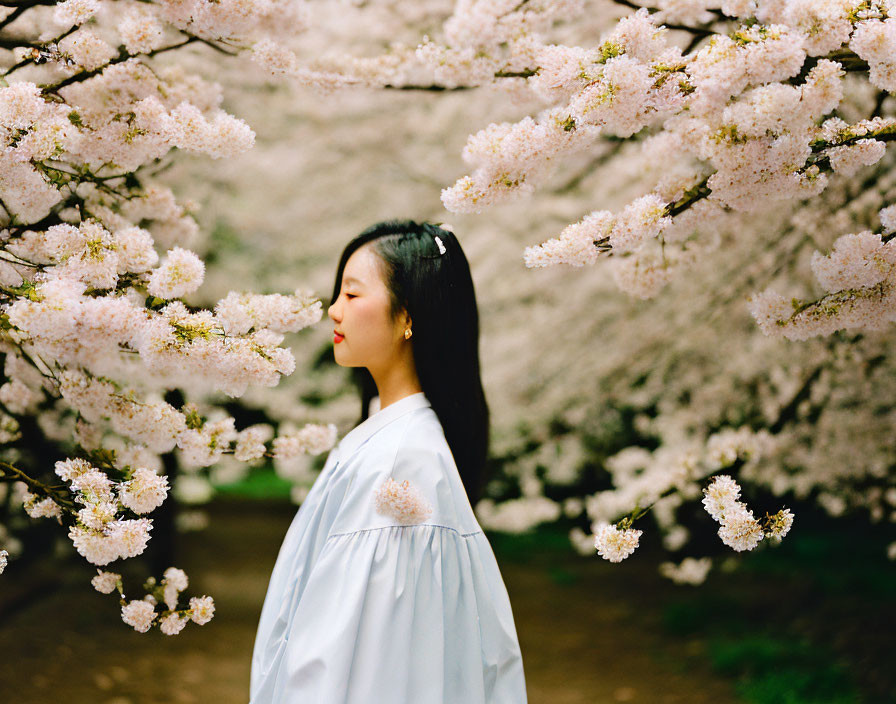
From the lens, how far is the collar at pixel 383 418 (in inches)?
61.1

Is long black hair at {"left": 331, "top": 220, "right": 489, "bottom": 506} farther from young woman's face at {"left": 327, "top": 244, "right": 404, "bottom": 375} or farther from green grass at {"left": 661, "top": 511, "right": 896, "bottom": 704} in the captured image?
green grass at {"left": 661, "top": 511, "right": 896, "bottom": 704}

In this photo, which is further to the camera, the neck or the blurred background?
the blurred background

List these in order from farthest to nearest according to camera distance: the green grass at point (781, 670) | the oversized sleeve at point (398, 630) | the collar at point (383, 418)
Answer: the green grass at point (781, 670) → the collar at point (383, 418) → the oversized sleeve at point (398, 630)

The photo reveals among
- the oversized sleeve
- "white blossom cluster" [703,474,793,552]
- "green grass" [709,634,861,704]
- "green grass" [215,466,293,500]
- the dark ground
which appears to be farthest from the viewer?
"green grass" [215,466,293,500]

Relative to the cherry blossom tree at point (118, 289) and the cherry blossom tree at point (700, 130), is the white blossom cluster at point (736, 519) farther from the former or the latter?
the cherry blossom tree at point (118, 289)

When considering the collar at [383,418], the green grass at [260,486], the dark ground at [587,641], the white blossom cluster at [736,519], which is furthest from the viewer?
the green grass at [260,486]

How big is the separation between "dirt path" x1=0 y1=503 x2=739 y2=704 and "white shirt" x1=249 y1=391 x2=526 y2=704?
274 cm

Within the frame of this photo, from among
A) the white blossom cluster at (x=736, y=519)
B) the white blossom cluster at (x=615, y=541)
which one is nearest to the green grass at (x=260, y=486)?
the white blossom cluster at (x=615, y=541)

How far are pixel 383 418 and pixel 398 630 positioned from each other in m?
0.43

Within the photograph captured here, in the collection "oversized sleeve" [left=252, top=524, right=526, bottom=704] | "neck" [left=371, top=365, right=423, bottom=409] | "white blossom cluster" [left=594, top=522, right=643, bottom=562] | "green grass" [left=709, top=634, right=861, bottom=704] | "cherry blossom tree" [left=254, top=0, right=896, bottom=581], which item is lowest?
"green grass" [left=709, top=634, right=861, bottom=704]

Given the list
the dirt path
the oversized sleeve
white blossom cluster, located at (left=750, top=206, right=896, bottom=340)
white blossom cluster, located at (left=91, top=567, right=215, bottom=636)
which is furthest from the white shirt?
the dirt path

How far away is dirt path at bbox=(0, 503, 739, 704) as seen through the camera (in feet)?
12.7

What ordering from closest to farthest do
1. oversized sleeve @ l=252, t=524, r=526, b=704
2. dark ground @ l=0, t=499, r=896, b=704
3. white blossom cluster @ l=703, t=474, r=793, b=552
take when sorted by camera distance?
1. oversized sleeve @ l=252, t=524, r=526, b=704
2. white blossom cluster @ l=703, t=474, r=793, b=552
3. dark ground @ l=0, t=499, r=896, b=704

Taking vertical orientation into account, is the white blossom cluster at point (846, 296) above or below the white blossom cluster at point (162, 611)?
above
